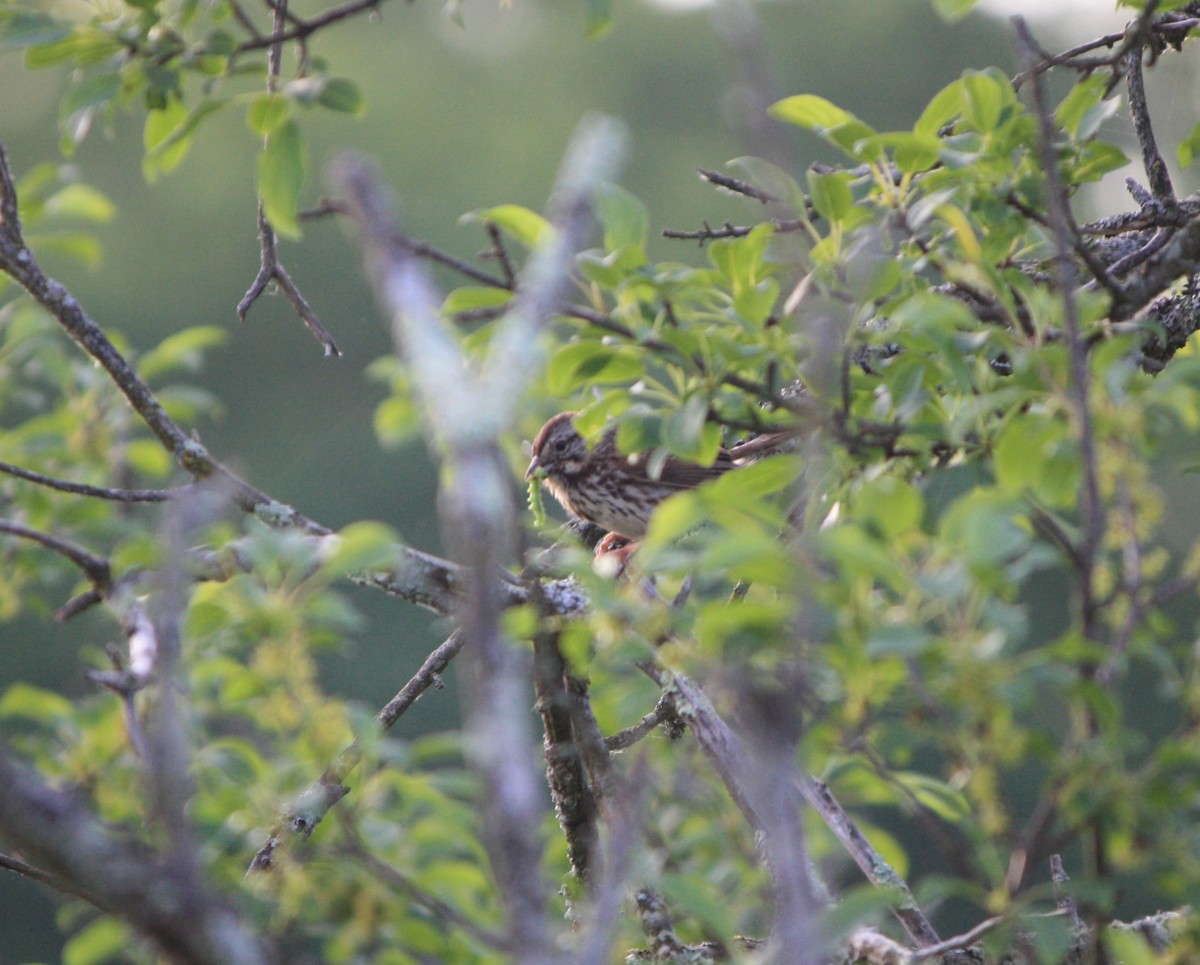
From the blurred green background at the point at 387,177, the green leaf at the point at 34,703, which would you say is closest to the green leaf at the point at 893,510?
the green leaf at the point at 34,703

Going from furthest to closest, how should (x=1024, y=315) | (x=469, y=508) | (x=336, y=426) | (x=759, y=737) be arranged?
(x=336, y=426) → (x=1024, y=315) → (x=759, y=737) → (x=469, y=508)

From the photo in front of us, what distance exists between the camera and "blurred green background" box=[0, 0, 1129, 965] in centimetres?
1241

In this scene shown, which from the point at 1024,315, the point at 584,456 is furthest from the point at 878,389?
the point at 584,456

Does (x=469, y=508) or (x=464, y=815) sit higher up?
(x=469, y=508)

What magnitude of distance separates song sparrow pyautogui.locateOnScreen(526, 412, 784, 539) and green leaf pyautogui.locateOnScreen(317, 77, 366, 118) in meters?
3.03

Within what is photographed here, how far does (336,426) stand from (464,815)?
11.1 metres

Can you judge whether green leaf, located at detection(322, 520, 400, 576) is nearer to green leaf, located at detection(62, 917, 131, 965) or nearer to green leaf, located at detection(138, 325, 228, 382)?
green leaf, located at detection(62, 917, 131, 965)

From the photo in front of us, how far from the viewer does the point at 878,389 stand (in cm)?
250

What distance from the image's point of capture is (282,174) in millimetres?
2299

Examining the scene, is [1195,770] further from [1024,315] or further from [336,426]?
[336,426]

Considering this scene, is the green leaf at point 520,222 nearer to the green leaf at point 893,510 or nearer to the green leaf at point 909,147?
the green leaf at point 909,147

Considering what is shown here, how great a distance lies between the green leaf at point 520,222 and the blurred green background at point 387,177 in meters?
9.21

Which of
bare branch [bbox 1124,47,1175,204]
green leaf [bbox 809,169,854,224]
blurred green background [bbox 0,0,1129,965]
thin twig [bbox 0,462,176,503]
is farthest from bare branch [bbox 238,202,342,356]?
blurred green background [bbox 0,0,1129,965]

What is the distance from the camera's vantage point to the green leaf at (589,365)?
2.22m
